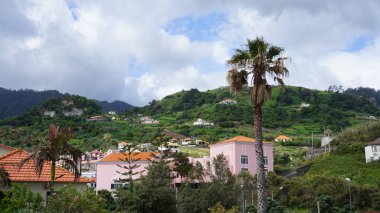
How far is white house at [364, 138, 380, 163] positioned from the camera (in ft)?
190

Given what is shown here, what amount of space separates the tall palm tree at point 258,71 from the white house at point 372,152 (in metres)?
44.4

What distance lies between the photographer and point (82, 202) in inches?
539

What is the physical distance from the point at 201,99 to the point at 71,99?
158ft

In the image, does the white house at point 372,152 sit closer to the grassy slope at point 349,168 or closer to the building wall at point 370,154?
the building wall at point 370,154

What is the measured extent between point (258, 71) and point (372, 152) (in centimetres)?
4583

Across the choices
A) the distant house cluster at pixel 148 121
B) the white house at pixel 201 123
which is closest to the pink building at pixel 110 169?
the white house at pixel 201 123

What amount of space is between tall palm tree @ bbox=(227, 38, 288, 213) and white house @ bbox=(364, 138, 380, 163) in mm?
44406

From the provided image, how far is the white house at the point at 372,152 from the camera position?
5788 cm

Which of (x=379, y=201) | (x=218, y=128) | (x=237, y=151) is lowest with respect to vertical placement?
(x=379, y=201)

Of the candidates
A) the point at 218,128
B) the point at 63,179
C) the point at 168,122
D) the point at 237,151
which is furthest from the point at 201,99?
the point at 63,179

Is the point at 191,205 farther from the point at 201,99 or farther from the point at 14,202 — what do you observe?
the point at 201,99

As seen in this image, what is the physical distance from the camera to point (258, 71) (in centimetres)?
1806

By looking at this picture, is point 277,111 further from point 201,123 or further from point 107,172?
point 107,172

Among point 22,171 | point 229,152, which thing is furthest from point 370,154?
point 22,171
